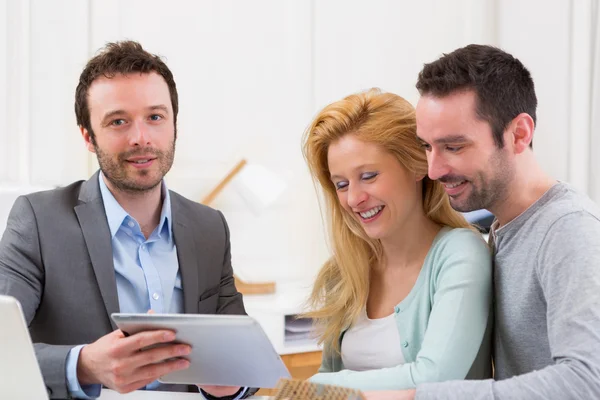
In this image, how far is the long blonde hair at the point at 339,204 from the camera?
6.10 feet

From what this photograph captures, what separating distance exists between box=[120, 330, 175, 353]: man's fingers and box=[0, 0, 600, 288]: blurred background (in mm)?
2180

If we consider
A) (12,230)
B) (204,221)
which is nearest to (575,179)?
(204,221)

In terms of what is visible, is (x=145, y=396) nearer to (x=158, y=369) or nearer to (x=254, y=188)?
→ (x=158, y=369)

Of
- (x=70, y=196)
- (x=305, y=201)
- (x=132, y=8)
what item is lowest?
(x=305, y=201)

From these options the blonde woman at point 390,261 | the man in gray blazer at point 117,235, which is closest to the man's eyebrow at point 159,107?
the man in gray blazer at point 117,235

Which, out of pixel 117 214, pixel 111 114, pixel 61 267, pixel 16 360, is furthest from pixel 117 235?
pixel 16 360

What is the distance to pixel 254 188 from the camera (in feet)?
13.0

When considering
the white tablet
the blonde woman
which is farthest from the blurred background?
the white tablet

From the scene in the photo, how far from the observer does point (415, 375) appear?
63.4 inches

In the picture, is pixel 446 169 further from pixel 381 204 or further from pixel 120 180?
pixel 120 180

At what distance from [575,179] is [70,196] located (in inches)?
105

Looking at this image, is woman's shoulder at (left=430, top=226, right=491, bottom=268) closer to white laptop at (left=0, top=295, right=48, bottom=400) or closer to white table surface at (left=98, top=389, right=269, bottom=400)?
white table surface at (left=98, top=389, right=269, bottom=400)

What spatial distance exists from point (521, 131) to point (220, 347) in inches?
30.3

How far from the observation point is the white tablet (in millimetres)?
1384
